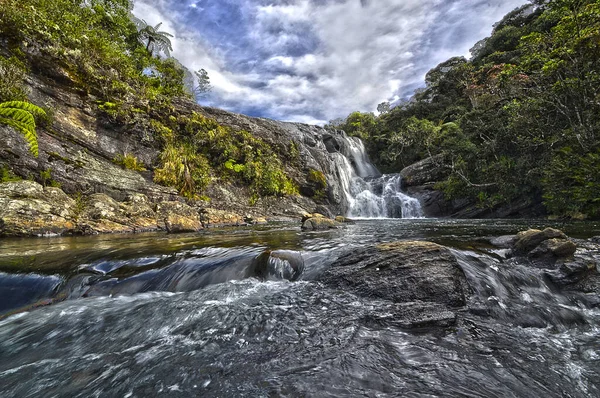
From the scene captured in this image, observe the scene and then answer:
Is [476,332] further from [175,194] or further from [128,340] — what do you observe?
[175,194]

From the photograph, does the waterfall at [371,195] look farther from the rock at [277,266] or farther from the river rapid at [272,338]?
the rock at [277,266]

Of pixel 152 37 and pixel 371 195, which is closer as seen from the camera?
pixel 371 195

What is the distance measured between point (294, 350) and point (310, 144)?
75.9 feet

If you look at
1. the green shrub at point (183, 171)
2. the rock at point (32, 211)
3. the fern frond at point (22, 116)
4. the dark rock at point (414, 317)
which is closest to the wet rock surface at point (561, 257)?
the dark rock at point (414, 317)

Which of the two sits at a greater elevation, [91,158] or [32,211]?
[91,158]

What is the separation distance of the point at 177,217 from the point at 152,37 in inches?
947

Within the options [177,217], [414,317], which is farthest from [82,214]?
[414,317]

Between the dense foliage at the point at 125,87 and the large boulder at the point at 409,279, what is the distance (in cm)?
1211

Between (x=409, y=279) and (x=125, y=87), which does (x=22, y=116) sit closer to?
(x=409, y=279)

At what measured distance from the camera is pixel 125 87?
14781 mm

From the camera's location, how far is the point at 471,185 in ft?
49.6

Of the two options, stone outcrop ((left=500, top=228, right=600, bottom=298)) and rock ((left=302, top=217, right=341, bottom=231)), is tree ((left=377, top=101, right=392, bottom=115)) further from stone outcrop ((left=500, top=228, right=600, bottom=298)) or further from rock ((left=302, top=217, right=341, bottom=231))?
stone outcrop ((left=500, top=228, right=600, bottom=298))

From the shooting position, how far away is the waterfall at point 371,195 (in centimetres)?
1900

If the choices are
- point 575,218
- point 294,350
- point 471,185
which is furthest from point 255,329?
point 471,185
